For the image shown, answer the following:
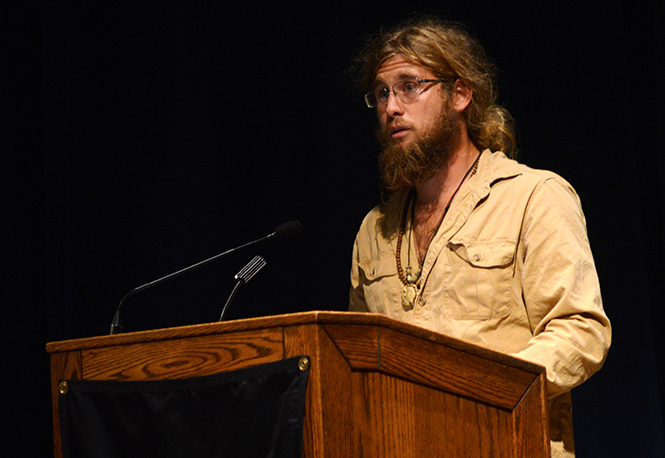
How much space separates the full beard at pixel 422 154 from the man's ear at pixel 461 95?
0.04 metres

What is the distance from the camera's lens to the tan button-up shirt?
5.65 feet

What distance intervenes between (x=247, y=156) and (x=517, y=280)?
1.46 m

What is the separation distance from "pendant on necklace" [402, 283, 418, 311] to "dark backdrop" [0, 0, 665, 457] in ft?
2.83

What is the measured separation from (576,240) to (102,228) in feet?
5.95

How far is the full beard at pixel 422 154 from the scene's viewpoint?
7.41 ft

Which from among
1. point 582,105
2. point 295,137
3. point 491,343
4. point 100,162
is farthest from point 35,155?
point 582,105

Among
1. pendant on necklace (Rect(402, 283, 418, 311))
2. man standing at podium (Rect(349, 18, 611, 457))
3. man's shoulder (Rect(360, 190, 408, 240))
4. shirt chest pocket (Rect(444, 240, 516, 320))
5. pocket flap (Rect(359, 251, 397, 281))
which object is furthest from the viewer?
man's shoulder (Rect(360, 190, 408, 240))

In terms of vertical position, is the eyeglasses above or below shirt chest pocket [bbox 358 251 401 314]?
above

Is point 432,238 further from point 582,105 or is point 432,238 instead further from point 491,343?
point 582,105

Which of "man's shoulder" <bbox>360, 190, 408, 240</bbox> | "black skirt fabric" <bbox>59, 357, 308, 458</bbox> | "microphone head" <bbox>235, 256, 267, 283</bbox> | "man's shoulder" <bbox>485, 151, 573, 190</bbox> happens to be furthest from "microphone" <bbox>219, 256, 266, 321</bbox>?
"man's shoulder" <bbox>485, 151, 573, 190</bbox>

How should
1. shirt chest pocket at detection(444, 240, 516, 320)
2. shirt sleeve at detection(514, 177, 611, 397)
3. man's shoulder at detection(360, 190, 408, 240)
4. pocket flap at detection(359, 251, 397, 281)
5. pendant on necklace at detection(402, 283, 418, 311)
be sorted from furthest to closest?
man's shoulder at detection(360, 190, 408, 240), pocket flap at detection(359, 251, 397, 281), pendant on necklace at detection(402, 283, 418, 311), shirt chest pocket at detection(444, 240, 516, 320), shirt sleeve at detection(514, 177, 611, 397)

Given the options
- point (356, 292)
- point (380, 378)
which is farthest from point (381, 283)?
point (380, 378)

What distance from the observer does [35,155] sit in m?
2.67

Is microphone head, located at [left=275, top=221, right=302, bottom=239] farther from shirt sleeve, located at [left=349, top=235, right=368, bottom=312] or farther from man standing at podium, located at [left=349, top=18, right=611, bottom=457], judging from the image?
shirt sleeve, located at [left=349, top=235, right=368, bottom=312]
